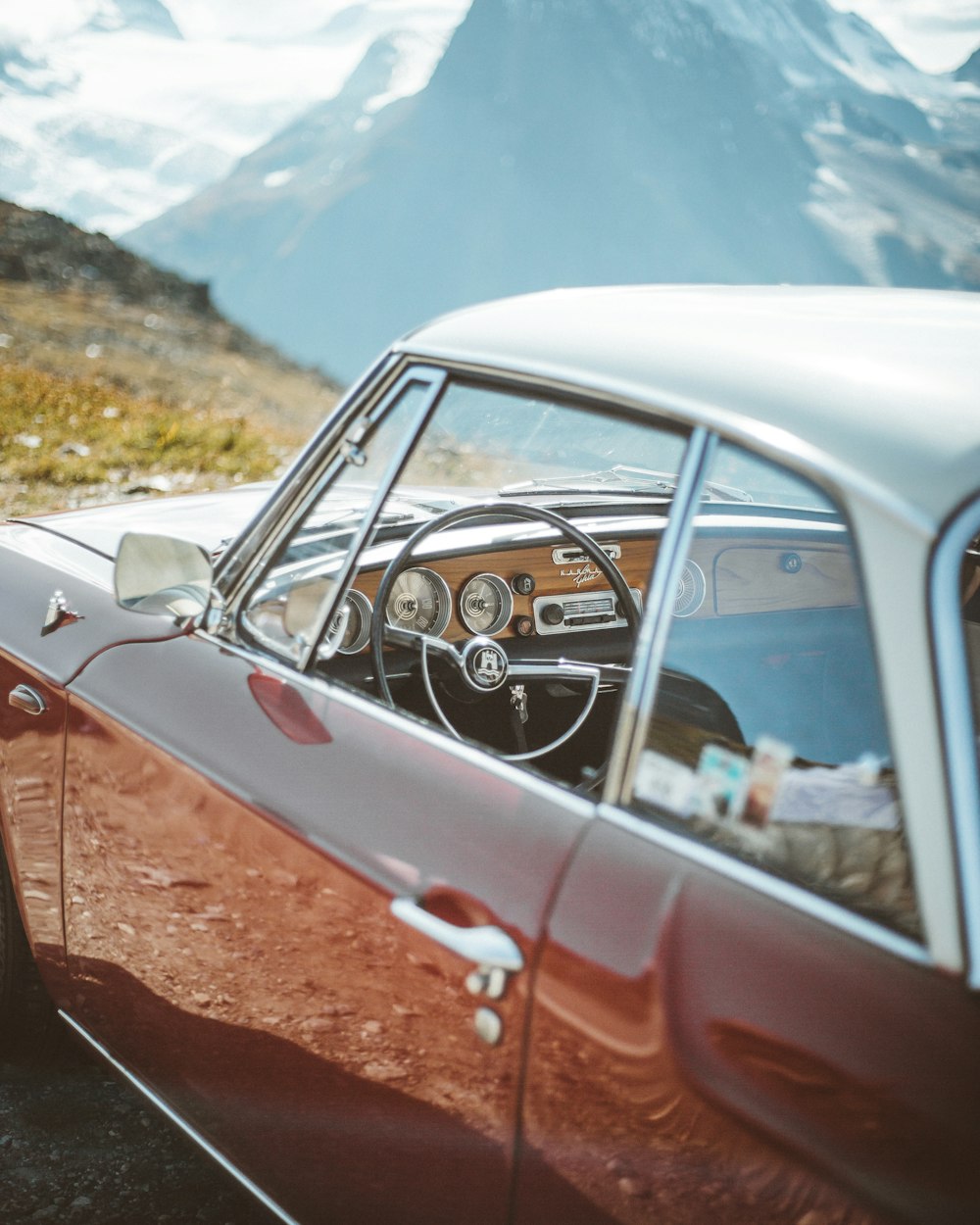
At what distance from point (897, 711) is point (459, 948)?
61 centimetres

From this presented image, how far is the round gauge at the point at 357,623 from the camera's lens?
223cm

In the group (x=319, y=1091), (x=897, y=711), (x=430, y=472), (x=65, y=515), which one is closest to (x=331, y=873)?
(x=319, y=1091)

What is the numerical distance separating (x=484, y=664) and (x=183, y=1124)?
107 cm

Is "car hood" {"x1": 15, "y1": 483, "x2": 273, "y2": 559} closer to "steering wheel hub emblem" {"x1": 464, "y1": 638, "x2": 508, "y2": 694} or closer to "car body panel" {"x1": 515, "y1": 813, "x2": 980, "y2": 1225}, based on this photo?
"steering wheel hub emblem" {"x1": 464, "y1": 638, "x2": 508, "y2": 694}

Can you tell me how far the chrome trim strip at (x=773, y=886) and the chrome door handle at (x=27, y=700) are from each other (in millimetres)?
1259

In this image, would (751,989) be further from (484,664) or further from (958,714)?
(484,664)

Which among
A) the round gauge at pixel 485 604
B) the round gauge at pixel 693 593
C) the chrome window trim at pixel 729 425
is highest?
the chrome window trim at pixel 729 425

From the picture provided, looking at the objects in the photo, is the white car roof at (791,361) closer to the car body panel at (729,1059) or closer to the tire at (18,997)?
the car body panel at (729,1059)

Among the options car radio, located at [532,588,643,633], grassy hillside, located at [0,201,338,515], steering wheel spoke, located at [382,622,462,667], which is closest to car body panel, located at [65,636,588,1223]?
steering wheel spoke, located at [382,622,462,667]

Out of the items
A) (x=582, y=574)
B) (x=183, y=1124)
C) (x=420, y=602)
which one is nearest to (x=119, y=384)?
(x=582, y=574)

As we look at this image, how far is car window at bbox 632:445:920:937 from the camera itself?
118cm

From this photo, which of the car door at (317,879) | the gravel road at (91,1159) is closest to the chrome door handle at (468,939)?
the car door at (317,879)

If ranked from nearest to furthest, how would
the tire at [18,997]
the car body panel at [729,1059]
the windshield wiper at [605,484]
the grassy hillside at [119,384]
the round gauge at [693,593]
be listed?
the car body panel at [729,1059] → the round gauge at [693,593] → the tire at [18,997] → the windshield wiper at [605,484] → the grassy hillside at [119,384]

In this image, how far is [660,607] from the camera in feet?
4.33
